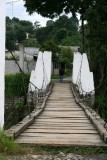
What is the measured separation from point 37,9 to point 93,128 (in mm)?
13573

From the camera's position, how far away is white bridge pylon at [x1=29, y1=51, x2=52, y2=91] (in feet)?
60.9

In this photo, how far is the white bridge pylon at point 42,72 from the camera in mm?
18562

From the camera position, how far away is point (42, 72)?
19406 millimetres

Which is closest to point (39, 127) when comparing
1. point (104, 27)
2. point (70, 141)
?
point (70, 141)

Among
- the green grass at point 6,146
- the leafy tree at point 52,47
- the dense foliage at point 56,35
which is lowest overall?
the green grass at point 6,146

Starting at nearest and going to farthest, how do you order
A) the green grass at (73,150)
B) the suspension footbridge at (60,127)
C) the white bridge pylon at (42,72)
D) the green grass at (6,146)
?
the green grass at (6,146) < the green grass at (73,150) < the suspension footbridge at (60,127) < the white bridge pylon at (42,72)

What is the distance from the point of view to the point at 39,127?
782 centimetres

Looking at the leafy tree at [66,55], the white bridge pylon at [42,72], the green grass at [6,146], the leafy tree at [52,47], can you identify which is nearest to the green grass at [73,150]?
the green grass at [6,146]

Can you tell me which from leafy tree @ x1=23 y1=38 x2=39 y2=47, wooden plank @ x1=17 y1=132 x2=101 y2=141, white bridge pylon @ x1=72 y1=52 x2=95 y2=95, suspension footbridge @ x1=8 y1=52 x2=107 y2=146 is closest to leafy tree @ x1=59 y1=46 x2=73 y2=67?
leafy tree @ x1=23 y1=38 x2=39 y2=47

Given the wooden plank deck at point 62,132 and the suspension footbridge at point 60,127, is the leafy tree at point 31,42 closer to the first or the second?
the suspension footbridge at point 60,127

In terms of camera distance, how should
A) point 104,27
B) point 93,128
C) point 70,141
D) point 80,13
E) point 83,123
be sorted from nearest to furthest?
point 70,141
point 93,128
point 83,123
point 104,27
point 80,13

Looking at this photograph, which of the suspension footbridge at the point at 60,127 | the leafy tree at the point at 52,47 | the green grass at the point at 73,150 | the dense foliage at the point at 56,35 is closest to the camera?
the green grass at the point at 73,150

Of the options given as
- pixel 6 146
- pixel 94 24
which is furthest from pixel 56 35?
pixel 6 146

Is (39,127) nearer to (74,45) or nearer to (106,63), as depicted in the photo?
(106,63)
